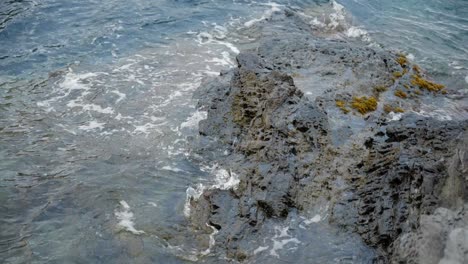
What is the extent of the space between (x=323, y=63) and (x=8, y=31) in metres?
10.2

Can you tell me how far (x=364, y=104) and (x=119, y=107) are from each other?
5909mm

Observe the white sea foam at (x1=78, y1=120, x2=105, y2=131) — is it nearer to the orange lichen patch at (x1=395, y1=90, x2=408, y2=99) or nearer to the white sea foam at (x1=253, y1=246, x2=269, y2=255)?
the white sea foam at (x1=253, y1=246, x2=269, y2=255)

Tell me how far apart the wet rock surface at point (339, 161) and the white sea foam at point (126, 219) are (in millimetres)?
969

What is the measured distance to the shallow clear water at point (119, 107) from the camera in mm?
6703

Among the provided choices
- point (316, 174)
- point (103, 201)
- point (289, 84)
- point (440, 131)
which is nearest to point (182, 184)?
point (103, 201)

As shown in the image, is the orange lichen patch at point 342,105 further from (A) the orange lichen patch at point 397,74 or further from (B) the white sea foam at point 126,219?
(B) the white sea foam at point 126,219

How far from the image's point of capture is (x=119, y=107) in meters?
10.5

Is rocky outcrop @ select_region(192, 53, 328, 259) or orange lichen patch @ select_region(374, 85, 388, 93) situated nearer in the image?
rocky outcrop @ select_region(192, 53, 328, 259)

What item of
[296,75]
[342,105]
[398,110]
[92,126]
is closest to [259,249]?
Result: [342,105]

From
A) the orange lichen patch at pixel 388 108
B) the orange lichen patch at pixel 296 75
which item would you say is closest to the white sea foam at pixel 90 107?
the orange lichen patch at pixel 296 75

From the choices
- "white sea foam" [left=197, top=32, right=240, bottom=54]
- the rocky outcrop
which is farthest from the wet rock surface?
"white sea foam" [left=197, top=32, right=240, bottom=54]

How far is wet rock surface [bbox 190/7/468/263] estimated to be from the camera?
5523 millimetres

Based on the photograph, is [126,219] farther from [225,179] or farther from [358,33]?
[358,33]

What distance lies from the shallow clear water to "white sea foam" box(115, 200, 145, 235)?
16 millimetres
